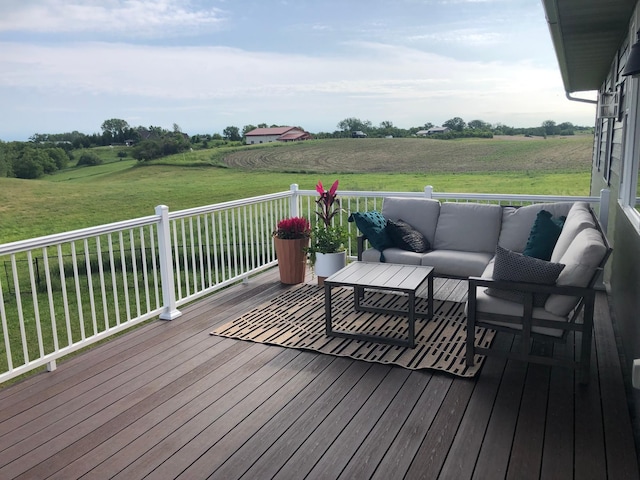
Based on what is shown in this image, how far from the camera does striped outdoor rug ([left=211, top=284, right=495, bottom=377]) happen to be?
11.5 feet

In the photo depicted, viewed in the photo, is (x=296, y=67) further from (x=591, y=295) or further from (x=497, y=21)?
(x=591, y=295)

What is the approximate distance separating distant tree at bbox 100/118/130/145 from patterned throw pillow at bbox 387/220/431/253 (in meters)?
15.4

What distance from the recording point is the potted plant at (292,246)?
532cm

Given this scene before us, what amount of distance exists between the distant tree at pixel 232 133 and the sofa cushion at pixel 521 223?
14.3 metres

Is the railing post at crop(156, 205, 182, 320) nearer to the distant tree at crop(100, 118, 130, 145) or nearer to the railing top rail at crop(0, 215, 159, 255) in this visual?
the railing top rail at crop(0, 215, 159, 255)

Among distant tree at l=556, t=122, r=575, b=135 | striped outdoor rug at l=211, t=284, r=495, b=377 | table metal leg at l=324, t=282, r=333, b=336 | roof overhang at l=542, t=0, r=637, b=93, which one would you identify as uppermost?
roof overhang at l=542, t=0, r=637, b=93

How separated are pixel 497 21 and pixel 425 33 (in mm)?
2961

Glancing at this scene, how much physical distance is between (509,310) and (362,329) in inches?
49.0

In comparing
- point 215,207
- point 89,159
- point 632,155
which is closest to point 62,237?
point 215,207

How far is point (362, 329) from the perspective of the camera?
13.3ft

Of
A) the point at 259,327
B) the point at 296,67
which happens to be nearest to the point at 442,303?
the point at 259,327

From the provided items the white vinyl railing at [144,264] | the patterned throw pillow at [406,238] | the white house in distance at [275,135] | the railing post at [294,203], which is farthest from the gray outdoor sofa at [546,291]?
the white house in distance at [275,135]

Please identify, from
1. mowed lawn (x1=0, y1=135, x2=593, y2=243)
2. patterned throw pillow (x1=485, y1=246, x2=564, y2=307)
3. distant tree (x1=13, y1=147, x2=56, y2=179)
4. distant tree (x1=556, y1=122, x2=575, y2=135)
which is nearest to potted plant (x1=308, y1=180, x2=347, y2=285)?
patterned throw pillow (x1=485, y1=246, x2=564, y2=307)

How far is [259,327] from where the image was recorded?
163 inches
